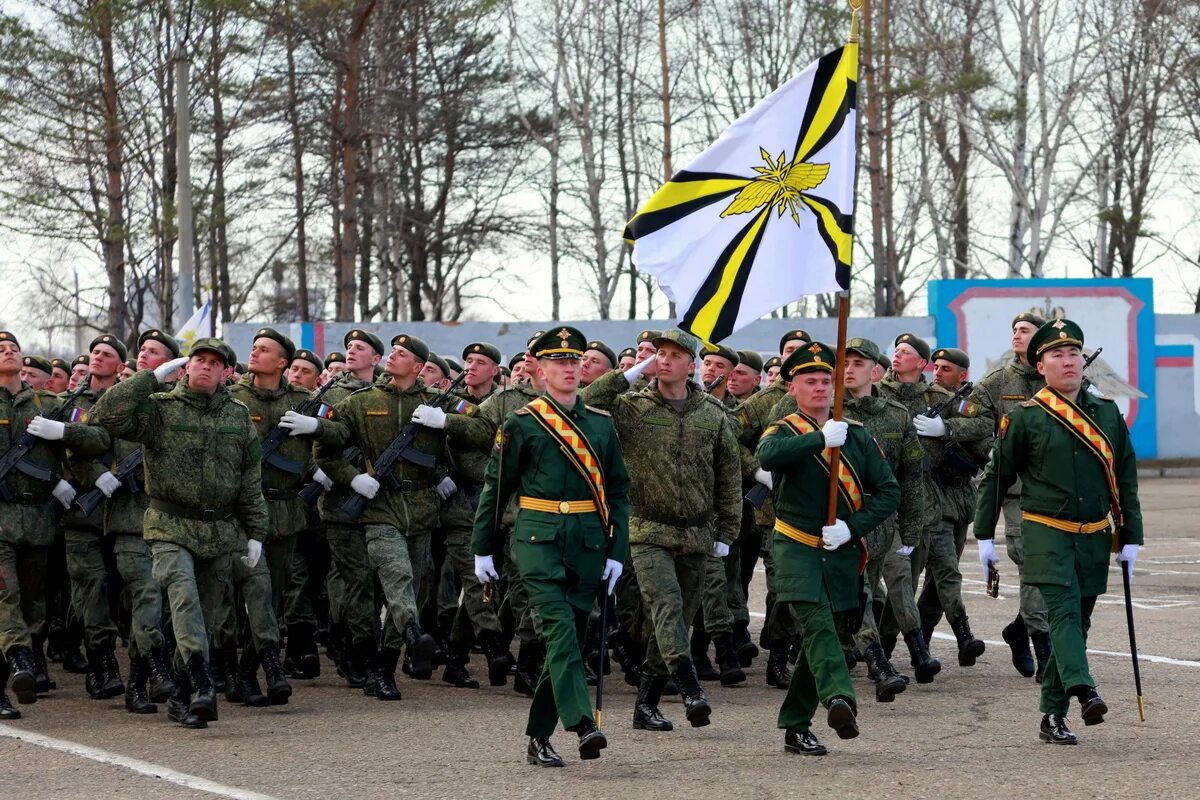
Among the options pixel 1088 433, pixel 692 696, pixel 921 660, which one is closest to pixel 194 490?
pixel 692 696

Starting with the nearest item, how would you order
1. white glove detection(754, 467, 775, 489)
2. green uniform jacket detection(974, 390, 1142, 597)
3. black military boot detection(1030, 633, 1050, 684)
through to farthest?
green uniform jacket detection(974, 390, 1142, 597) < black military boot detection(1030, 633, 1050, 684) < white glove detection(754, 467, 775, 489)

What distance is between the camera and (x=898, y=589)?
1062 centimetres

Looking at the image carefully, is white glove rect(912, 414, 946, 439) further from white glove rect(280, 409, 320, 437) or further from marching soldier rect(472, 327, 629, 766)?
white glove rect(280, 409, 320, 437)

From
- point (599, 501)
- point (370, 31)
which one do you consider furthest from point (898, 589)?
point (370, 31)

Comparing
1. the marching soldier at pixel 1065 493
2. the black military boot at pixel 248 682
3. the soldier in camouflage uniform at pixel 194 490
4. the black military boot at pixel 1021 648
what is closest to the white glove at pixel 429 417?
the soldier in camouflage uniform at pixel 194 490

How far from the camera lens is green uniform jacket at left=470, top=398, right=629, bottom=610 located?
26.7ft

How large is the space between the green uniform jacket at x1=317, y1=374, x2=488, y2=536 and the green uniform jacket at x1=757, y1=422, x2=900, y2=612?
9.57 ft

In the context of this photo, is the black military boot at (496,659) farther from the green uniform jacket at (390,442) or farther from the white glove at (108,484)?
the white glove at (108,484)

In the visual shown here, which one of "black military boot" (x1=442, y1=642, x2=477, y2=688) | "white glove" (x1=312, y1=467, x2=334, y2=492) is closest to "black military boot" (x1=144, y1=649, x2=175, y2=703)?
"white glove" (x1=312, y1=467, x2=334, y2=492)

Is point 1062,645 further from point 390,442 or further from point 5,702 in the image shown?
point 5,702

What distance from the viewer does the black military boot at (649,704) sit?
9.07 meters

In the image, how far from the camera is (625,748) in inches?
336

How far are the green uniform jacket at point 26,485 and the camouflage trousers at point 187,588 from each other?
104cm

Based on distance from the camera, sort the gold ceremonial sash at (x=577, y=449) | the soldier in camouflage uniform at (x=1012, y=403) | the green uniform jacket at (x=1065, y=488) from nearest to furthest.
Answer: the gold ceremonial sash at (x=577, y=449), the green uniform jacket at (x=1065, y=488), the soldier in camouflage uniform at (x=1012, y=403)
